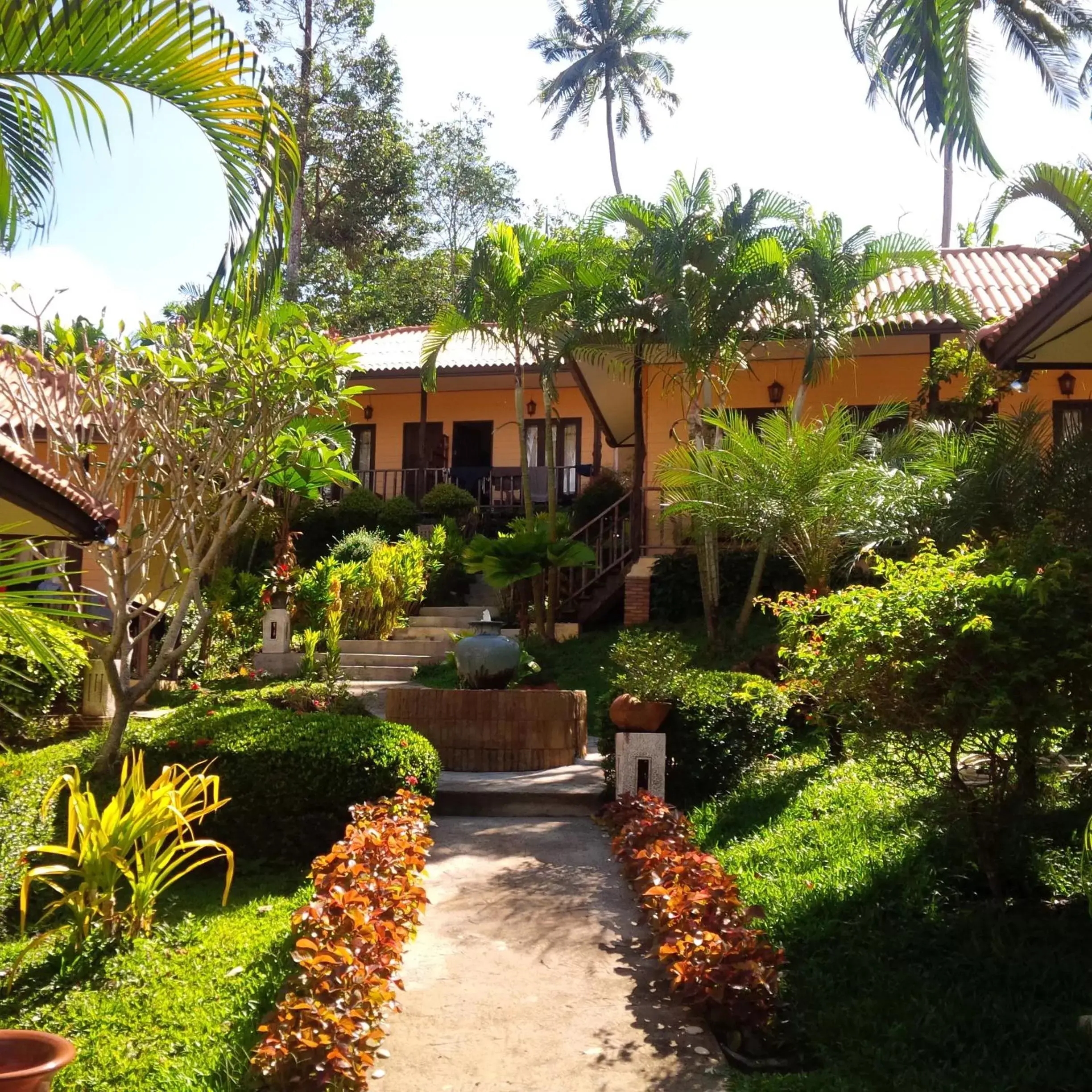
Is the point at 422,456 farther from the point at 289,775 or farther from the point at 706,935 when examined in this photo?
the point at 706,935

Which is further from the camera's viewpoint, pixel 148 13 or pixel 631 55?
pixel 631 55

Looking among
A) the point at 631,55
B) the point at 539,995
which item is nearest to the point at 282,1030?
the point at 539,995

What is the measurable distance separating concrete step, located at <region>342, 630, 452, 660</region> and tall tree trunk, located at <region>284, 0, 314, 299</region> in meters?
14.4

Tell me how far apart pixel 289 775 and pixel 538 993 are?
2.54m

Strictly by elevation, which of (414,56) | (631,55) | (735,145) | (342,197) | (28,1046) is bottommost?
(28,1046)

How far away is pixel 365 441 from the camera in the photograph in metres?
25.4

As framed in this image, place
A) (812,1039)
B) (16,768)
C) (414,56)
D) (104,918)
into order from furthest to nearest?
(414,56) → (16,768) → (104,918) → (812,1039)

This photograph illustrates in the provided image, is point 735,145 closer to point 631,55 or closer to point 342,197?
point 342,197

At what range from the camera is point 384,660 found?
49.4ft

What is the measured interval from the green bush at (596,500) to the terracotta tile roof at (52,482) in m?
11.2

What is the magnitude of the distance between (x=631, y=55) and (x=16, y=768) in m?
32.2

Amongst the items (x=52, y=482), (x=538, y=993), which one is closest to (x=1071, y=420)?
(x=538, y=993)

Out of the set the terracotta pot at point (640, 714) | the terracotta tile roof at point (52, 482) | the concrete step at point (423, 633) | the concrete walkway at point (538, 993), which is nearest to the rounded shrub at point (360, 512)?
the concrete step at point (423, 633)

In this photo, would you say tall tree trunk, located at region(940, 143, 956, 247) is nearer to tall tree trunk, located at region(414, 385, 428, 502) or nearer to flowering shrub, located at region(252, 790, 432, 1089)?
tall tree trunk, located at region(414, 385, 428, 502)
